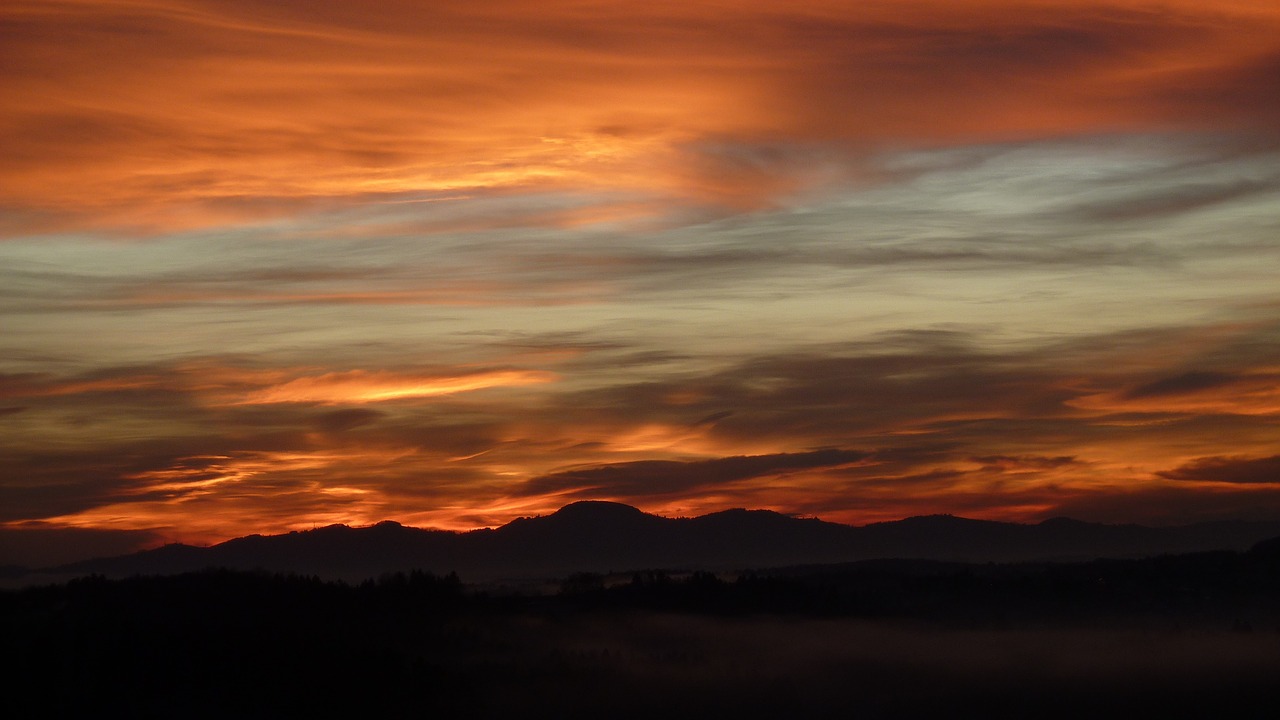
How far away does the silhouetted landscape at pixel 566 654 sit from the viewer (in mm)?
57062

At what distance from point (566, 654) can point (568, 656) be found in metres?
0.64

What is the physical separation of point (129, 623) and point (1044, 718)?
39829mm

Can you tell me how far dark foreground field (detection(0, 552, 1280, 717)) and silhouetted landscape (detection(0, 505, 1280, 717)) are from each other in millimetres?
140

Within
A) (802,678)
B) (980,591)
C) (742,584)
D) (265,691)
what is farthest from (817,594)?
(265,691)

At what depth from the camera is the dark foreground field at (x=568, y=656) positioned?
56.9m

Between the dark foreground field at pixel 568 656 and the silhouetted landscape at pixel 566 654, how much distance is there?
0.14 meters

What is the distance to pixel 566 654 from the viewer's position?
7431 centimetres

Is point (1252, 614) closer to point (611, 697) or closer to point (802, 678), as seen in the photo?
point (802, 678)

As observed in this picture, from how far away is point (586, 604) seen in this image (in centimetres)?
10381

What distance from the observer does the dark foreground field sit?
56906 millimetres

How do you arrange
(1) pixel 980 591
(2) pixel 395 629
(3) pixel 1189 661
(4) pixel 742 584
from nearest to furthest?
(2) pixel 395 629 → (3) pixel 1189 661 → (4) pixel 742 584 → (1) pixel 980 591

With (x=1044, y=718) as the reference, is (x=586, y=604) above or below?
above

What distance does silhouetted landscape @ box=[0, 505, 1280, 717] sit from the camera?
57.1m

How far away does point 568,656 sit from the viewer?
73688mm
